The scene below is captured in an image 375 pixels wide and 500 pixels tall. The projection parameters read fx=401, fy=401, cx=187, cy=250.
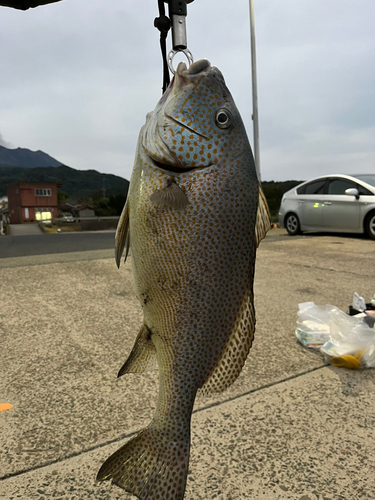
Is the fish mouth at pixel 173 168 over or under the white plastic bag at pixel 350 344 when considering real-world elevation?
over

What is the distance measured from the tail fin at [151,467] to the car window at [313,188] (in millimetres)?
9726

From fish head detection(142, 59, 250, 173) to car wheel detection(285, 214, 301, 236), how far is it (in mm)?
10118

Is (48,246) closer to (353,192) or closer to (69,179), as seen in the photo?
(353,192)

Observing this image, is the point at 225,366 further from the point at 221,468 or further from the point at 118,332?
the point at 118,332

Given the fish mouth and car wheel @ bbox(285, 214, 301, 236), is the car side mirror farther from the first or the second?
the fish mouth

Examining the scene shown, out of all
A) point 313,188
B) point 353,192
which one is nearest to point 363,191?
point 353,192

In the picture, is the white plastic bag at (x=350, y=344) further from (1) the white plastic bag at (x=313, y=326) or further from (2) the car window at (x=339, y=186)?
(2) the car window at (x=339, y=186)

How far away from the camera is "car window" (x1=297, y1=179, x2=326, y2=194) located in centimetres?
998

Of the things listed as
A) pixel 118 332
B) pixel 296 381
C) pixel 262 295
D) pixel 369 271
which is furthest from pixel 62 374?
pixel 369 271

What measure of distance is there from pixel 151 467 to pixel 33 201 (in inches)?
2727

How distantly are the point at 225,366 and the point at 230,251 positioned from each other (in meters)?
0.30

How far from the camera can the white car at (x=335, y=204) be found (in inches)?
366

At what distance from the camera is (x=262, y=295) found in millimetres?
4680

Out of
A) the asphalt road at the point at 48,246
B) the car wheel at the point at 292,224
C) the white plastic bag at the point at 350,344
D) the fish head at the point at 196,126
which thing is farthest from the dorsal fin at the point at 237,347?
the car wheel at the point at 292,224
